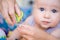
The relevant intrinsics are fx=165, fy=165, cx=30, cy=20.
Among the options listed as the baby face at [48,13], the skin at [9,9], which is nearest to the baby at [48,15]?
the baby face at [48,13]

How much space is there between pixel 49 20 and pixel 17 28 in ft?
0.59

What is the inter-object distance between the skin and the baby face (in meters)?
0.14

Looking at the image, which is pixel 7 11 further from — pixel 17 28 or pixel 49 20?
pixel 49 20

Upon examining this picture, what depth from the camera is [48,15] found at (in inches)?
34.0

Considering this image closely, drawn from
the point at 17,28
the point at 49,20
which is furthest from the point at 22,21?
the point at 49,20

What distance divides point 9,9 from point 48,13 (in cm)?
23

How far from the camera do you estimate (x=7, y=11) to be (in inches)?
37.2

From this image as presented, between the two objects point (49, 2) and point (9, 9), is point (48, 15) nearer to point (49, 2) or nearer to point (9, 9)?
point (49, 2)

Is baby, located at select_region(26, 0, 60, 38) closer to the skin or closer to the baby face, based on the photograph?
the baby face

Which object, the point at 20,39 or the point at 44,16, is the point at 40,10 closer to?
the point at 44,16

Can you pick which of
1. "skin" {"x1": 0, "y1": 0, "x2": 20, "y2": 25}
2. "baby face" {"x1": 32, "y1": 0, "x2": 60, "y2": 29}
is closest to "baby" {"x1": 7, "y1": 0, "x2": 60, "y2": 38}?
"baby face" {"x1": 32, "y1": 0, "x2": 60, "y2": 29}

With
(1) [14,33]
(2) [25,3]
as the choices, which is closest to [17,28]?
(1) [14,33]

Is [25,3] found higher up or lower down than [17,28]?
higher up

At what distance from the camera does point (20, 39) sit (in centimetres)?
90
